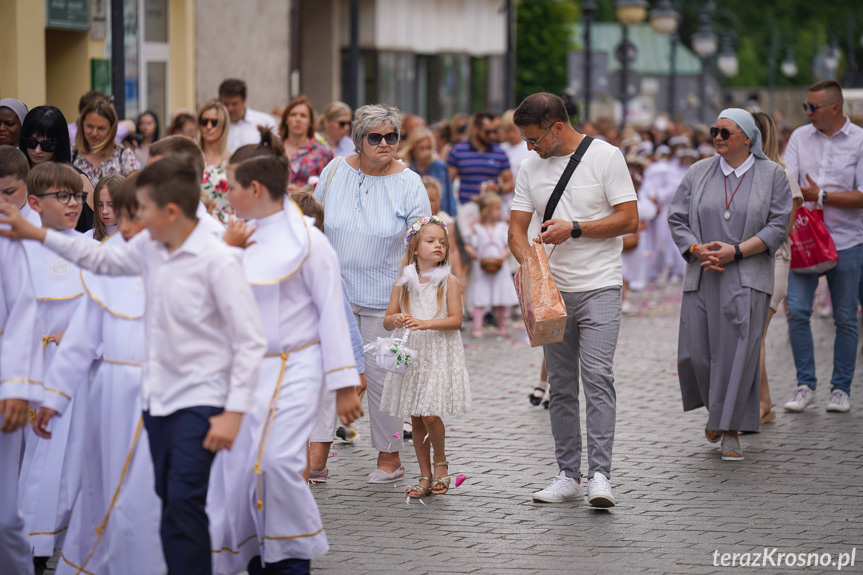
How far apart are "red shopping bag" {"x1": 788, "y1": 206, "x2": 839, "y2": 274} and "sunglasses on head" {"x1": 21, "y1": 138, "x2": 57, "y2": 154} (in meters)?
5.10

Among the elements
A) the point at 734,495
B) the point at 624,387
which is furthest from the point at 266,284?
the point at 624,387

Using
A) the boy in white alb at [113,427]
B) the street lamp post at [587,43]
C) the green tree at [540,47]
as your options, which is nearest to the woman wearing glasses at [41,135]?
the boy in white alb at [113,427]

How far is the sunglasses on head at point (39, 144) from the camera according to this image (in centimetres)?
759

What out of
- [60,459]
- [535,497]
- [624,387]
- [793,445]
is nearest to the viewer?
[60,459]

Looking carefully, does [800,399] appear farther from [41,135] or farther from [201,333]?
[201,333]

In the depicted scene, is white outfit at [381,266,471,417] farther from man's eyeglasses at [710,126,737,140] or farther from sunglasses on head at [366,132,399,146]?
man's eyeglasses at [710,126,737,140]

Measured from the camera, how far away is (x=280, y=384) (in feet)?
16.7

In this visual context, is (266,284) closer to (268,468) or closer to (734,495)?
(268,468)

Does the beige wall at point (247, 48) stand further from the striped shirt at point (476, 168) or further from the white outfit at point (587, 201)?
the white outfit at point (587, 201)

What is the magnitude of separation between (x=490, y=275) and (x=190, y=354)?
31.9ft

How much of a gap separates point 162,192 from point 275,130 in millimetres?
7759

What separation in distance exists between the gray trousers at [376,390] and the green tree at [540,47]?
156ft

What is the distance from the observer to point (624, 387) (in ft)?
35.4

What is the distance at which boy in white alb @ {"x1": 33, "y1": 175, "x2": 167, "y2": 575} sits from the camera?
5.03m
